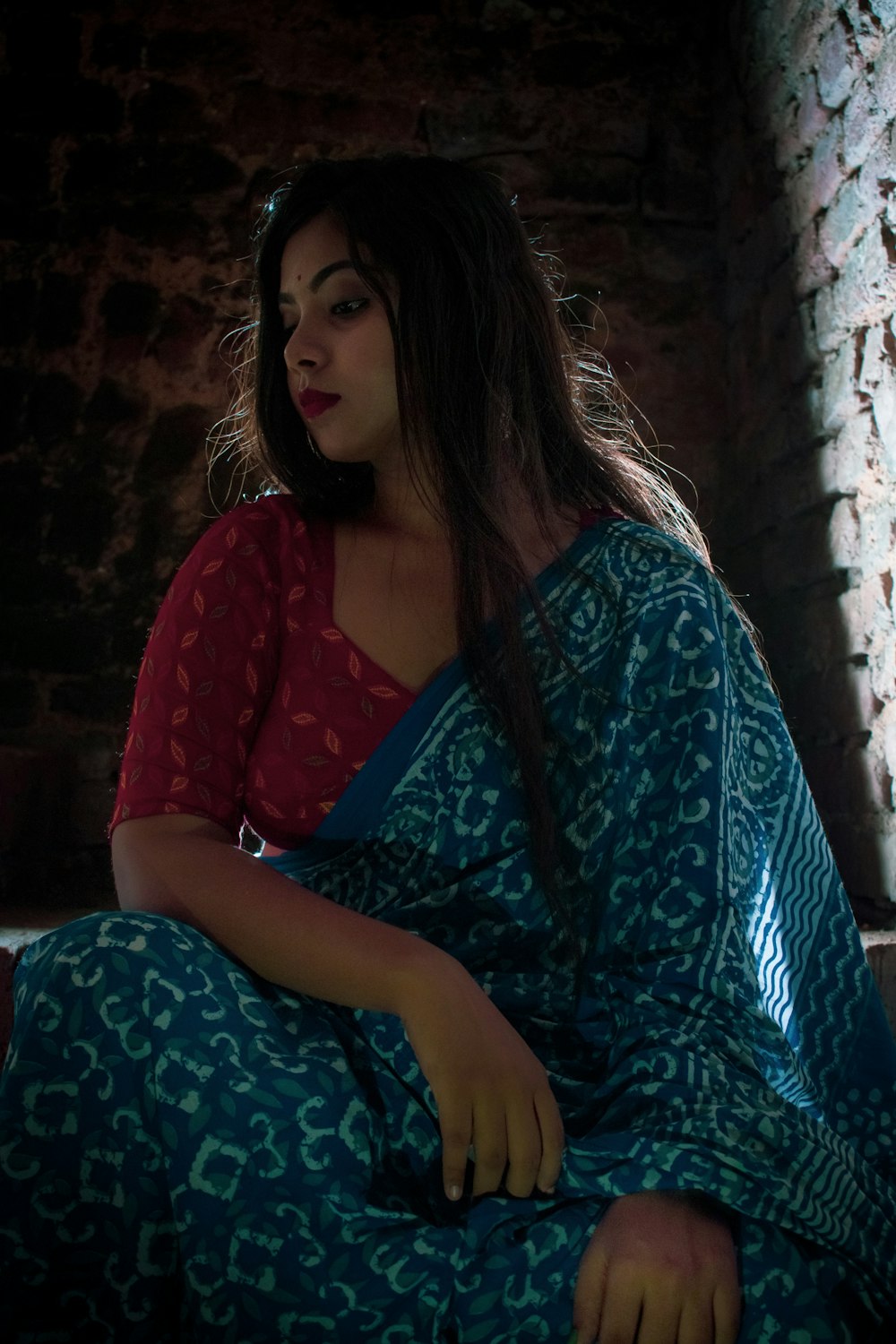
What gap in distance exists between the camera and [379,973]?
884 millimetres

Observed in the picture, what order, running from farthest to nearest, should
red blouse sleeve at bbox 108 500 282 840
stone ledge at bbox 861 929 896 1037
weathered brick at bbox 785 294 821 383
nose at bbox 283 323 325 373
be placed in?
weathered brick at bbox 785 294 821 383
stone ledge at bbox 861 929 896 1037
nose at bbox 283 323 325 373
red blouse sleeve at bbox 108 500 282 840

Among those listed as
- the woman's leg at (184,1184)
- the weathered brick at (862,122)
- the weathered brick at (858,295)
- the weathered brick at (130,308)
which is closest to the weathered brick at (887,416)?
the weathered brick at (858,295)

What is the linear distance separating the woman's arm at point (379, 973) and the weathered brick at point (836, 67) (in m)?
1.67

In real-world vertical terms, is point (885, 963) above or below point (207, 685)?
below

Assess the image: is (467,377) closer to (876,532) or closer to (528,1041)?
(528,1041)

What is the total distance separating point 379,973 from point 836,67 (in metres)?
1.81

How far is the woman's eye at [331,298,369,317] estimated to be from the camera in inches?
48.9

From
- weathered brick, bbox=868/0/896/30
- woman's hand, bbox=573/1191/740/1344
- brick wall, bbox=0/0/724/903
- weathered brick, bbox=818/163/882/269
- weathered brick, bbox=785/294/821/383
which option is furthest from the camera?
brick wall, bbox=0/0/724/903

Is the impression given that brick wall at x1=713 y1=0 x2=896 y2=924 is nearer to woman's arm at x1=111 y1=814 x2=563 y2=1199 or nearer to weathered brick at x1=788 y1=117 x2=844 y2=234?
weathered brick at x1=788 y1=117 x2=844 y2=234

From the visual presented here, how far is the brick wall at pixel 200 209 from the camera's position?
2.40 metres

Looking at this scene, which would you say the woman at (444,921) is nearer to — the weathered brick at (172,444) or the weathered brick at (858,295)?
the weathered brick at (858,295)

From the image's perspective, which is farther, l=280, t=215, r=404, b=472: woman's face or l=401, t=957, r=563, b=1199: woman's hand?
l=280, t=215, r=404, b=472: woman's face

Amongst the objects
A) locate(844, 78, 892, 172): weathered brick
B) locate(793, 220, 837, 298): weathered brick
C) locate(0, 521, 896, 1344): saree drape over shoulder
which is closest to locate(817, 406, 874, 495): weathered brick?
locate(793, 220, 837, 298): weathered brick

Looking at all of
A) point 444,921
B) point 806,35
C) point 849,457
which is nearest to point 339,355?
point 444,921
